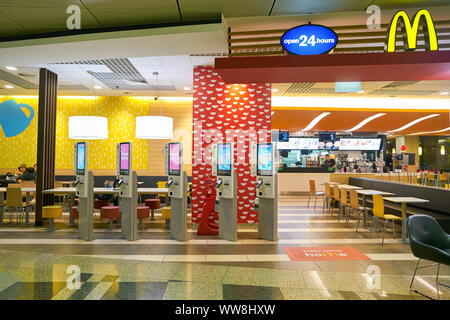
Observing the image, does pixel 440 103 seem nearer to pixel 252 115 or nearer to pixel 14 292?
pixel 252 115

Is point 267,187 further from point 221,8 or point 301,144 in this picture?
point 301,144

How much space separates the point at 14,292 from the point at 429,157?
24112 mm

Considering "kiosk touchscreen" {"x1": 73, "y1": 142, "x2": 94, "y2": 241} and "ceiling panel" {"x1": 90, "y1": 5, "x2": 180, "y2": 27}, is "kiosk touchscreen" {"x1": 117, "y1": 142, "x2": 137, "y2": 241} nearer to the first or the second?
"kiosk touchscreen" {"x1": 73, "y1": 142, "x2": 94, "y2": 241}

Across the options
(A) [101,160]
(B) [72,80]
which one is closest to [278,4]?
(B) [72,80]

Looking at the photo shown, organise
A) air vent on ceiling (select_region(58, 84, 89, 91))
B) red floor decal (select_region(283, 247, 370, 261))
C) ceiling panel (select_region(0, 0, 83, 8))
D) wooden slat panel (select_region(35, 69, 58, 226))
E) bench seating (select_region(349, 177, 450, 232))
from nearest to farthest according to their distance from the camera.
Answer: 1. ceiling panel (select_region(0, 0, 83, 8))
2. red floor decal (select_region(283, 247, 370, 261))
3. bench seating (select_region(349, 177, 450, 232))
4. wooden slat panel (select_region(35, 69, 58, 226))
5. air vent on ceiling (select_region(58, 84, 89, 91))

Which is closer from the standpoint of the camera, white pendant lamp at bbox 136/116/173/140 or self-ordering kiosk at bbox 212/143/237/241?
self-ordering kiosk at bbox 212/143/237/241

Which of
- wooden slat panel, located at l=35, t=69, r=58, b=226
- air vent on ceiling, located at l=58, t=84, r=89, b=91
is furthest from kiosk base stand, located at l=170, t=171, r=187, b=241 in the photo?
air vent on ceiling, located at l=58, t=84, r=89, b=91

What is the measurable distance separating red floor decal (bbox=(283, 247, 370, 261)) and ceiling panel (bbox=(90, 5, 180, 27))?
13.0 feet

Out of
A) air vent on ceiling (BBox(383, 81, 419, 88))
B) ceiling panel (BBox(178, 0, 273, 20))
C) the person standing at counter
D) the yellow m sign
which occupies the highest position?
ceiling panel (BBox(178, 0, 273, 20))

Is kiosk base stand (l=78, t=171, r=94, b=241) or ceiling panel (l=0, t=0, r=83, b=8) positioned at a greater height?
ceiling panel (l=0, t=0, r=83, b=8)

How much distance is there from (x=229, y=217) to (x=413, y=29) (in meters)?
3.98

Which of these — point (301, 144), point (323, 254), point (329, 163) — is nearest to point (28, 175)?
point (323, 254)

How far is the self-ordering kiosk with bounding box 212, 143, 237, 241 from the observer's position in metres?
6.05

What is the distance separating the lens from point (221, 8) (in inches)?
189
